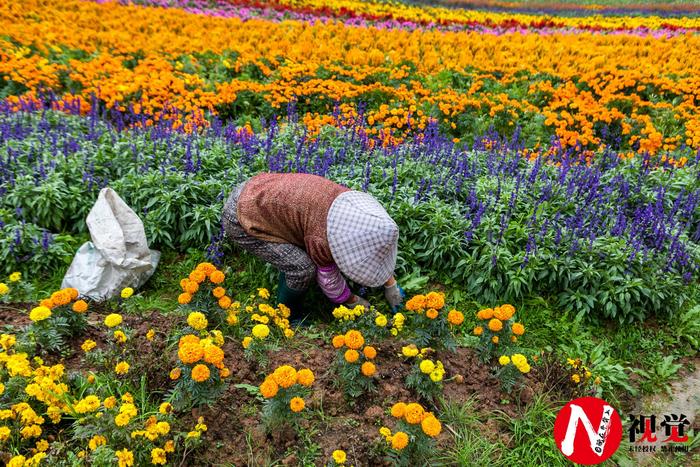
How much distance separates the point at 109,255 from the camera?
3.84 meters

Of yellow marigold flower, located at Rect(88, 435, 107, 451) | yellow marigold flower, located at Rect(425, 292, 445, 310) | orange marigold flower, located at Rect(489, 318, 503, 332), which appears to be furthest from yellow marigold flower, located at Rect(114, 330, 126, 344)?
orange marigold flower, located at Rect(489, 318, 503, 332)

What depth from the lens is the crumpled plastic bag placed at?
3855mm

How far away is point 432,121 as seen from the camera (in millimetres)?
5816

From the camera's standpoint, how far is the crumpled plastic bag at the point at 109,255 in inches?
152

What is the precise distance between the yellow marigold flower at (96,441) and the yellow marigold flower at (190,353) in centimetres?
51

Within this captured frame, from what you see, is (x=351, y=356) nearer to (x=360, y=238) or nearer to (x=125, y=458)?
(x=360, y=238)

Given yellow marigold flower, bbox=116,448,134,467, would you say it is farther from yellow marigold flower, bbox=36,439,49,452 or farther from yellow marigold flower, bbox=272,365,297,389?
yellow marigold flower, bbox=272,365,297,389

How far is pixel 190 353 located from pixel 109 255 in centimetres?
183

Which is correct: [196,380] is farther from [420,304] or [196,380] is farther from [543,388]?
[543,388]

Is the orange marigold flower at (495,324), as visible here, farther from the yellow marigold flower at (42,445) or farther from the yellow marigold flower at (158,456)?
the yellow marigold flower at (42,445)

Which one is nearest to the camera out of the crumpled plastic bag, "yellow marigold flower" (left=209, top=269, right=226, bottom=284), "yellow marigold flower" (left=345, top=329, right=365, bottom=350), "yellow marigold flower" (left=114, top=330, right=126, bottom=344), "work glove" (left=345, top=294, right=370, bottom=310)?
"yellow marigold flower" (left=345, top=329, right=365, bottom=350)

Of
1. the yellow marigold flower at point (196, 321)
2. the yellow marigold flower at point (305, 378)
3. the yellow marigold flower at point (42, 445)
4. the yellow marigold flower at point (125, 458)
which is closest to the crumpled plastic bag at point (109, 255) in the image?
the yellow marigold flower at point (196, 321)

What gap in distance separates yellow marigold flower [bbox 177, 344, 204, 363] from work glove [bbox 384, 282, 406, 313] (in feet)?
5.34

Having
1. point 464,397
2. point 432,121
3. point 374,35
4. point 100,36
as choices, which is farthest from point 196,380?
point 374,35
